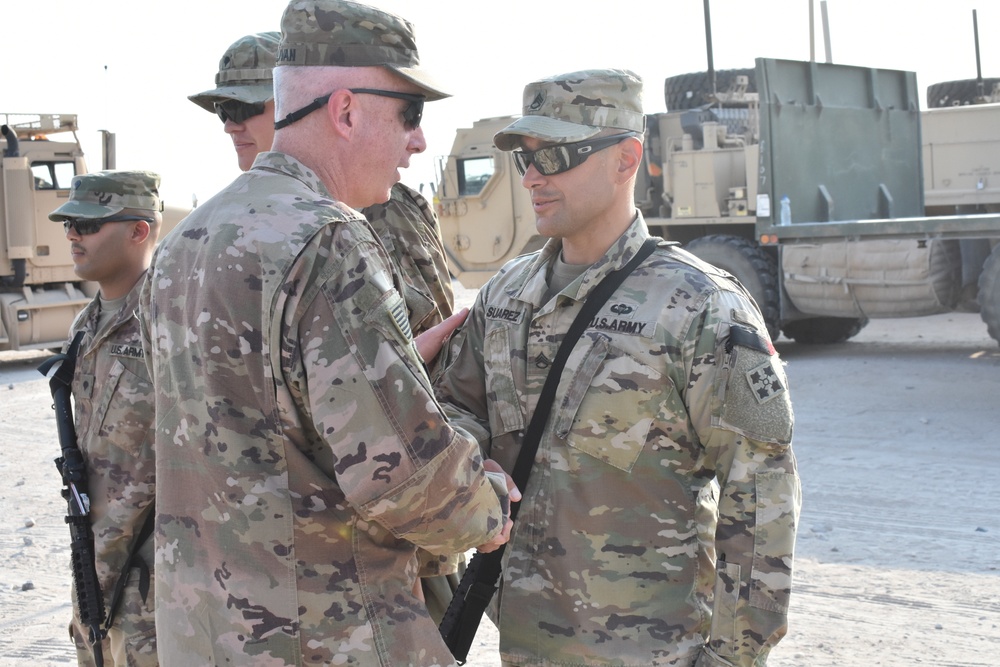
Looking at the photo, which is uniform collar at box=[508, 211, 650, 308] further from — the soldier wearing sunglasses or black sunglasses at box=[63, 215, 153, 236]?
black sunglasses at box=[63, 215, 153, 236]

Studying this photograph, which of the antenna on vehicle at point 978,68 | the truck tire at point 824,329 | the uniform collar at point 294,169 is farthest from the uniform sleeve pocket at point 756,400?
the antenna on vehicle at point 978,68

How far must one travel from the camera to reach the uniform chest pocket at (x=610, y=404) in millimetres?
2443

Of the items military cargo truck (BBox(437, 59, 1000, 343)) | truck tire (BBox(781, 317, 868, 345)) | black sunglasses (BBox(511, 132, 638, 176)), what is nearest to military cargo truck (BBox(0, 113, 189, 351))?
military cargo truck (BBox(437, 59, 1000, 343))

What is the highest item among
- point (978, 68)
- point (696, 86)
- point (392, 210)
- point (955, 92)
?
point (978, 68)

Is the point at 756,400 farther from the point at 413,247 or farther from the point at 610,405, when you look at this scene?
the point at 413,247

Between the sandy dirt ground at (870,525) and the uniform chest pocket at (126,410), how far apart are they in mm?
1990

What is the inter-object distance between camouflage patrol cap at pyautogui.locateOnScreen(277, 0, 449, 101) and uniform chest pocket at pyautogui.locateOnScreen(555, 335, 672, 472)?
752mm

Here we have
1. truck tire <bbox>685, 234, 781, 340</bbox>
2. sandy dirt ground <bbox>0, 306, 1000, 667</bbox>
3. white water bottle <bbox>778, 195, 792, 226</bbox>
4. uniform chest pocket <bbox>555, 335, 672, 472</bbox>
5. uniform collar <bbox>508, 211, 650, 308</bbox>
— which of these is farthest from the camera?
truck tire <bbox>685, 234, 781, 340</bbox>

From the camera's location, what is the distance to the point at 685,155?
524 inches

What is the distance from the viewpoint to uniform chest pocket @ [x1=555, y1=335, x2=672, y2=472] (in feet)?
8.02

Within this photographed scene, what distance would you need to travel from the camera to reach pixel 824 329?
13102 millimetres

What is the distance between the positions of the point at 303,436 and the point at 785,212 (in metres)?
10.00

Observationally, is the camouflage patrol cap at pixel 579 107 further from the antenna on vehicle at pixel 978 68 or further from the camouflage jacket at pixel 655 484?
the antenna on vehicle at pixel 978 68

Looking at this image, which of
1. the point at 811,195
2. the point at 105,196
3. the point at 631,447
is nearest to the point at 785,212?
the point at 811,195
